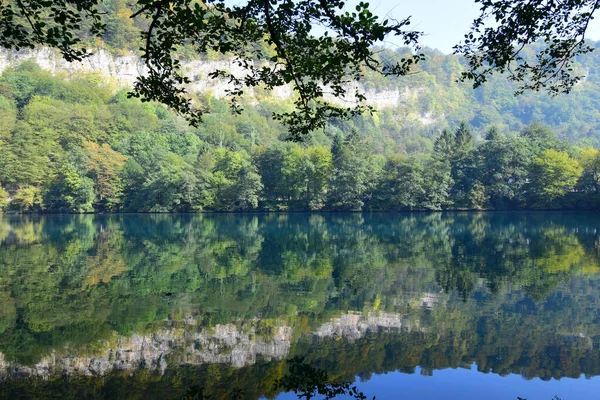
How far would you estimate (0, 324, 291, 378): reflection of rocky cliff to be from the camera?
9.73 meters

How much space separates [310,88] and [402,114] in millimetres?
172074

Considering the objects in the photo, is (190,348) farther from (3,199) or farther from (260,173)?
(3,199)

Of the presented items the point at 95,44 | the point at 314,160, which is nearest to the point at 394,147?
the point at 314,160

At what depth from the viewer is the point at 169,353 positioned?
10500 mm

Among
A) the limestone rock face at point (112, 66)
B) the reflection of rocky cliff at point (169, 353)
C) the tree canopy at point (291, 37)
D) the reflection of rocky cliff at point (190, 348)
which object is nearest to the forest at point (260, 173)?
the limestone rock face at point (112, 66)

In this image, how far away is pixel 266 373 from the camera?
9.56m

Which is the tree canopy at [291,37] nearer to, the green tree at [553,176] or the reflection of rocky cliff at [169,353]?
the reflection of rocky cliff at [169,353]

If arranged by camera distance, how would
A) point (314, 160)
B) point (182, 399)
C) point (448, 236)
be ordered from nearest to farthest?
point (182, 399), point (448, 236), point (314, 160)

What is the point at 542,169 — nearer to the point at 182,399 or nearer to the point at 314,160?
the point at 314,160

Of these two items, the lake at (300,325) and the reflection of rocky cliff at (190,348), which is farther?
the reflection of rocky cliff at (190,348)

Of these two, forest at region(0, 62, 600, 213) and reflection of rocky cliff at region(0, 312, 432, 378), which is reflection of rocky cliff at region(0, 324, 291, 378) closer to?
reflection of rocky cliff at region(0, 312, 432, 378)

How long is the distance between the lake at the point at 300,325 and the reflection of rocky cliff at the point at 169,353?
4cm

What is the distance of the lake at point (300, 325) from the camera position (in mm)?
9167

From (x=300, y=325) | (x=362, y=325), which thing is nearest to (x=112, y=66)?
(x=300, y=325)
